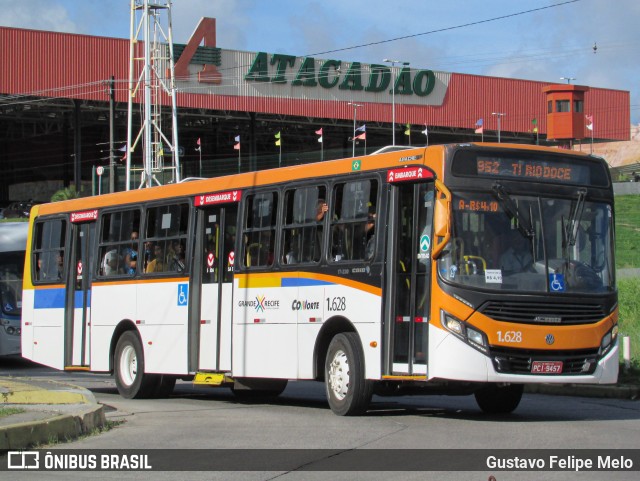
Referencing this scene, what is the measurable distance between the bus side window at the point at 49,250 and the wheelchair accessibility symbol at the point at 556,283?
1046 centimetres

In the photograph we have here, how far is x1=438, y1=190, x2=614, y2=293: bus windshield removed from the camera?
11891mm

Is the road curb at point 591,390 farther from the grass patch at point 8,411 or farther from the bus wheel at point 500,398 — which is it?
the grass patch at point 8,411

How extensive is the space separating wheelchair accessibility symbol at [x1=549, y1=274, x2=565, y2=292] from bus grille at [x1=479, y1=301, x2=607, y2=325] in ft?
0.59

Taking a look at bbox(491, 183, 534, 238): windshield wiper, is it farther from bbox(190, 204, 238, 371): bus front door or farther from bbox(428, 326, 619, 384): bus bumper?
bbox(190, 204, 238, 371): bus front door

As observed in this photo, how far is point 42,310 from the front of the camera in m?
20.1

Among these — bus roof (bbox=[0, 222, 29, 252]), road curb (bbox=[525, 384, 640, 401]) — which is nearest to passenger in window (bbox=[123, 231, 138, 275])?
road curb (bbox=[525, 384, 640, 401])

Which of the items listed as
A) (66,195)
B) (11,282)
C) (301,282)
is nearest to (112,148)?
(66,195)

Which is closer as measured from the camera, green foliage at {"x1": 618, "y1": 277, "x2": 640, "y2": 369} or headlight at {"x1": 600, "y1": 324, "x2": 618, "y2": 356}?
headlight at {"x1": 600, "y1": 324, "x2": 618, "y2": 356}

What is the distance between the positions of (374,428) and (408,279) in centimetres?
176

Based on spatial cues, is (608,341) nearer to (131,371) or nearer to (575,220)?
(575,220)

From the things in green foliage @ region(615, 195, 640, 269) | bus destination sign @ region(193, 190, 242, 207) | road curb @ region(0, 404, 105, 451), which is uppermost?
green foliage @ region(615, 195, 640, 269)

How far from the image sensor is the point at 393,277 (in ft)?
41.1
